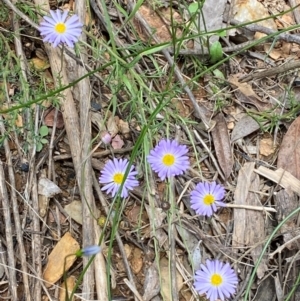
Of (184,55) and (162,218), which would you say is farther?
(184,55)

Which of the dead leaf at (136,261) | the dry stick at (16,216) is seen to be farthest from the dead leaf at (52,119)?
the dead leaf at (136,261)

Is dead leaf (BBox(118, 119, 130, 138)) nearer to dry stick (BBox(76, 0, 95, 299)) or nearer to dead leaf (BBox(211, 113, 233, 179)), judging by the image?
dry stick (BBox(76, 0, 95, 299))

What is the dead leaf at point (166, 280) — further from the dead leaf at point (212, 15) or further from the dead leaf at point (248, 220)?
the dead leaf at point (212, 15)

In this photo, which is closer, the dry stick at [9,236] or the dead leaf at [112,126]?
the dry stick at [9,236]

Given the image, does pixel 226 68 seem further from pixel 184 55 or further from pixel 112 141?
pixel 112 141

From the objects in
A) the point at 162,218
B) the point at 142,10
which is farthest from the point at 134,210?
the point at 142,10

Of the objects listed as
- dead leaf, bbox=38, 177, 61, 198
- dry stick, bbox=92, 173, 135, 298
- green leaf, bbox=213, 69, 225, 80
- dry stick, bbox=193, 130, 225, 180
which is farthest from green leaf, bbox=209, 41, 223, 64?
dead leaf, bbox=38, 177, 61, 198

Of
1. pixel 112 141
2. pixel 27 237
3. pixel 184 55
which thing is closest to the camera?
pixel 27 237
